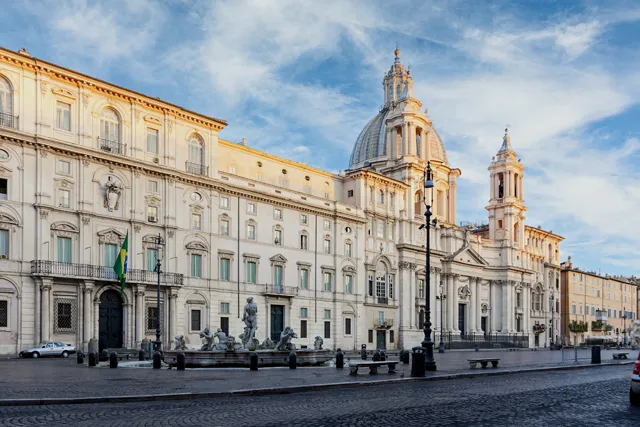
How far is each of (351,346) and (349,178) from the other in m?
15.8

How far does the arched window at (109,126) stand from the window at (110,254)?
704cm

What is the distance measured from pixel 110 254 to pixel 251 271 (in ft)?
41.1

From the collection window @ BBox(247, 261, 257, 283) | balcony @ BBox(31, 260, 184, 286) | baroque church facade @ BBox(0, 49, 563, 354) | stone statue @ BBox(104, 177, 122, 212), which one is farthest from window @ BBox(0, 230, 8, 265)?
window @ BBox(247, 261, 257, 283)

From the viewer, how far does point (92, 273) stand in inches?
1772

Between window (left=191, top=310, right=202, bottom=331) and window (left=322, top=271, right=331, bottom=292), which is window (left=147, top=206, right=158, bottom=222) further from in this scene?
window (left=322, top=271, right=331, bottom=292)

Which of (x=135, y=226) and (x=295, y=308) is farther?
(x=295, y=308)

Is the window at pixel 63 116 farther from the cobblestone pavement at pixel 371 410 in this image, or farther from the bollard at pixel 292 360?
the cobblestone pavement at pixel 371 410

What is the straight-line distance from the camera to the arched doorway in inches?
1816

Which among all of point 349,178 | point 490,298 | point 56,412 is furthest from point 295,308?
point 56,412

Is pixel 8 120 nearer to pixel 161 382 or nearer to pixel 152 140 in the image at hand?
pixel 152 140

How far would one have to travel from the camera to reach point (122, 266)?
4159 cm

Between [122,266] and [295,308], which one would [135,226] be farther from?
[295,308]

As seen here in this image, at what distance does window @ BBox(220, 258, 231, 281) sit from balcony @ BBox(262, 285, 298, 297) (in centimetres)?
356

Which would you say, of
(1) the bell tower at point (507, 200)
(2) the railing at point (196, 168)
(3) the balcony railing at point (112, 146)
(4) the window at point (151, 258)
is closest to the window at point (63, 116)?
(3) the balcony railing at point (112, 146)
